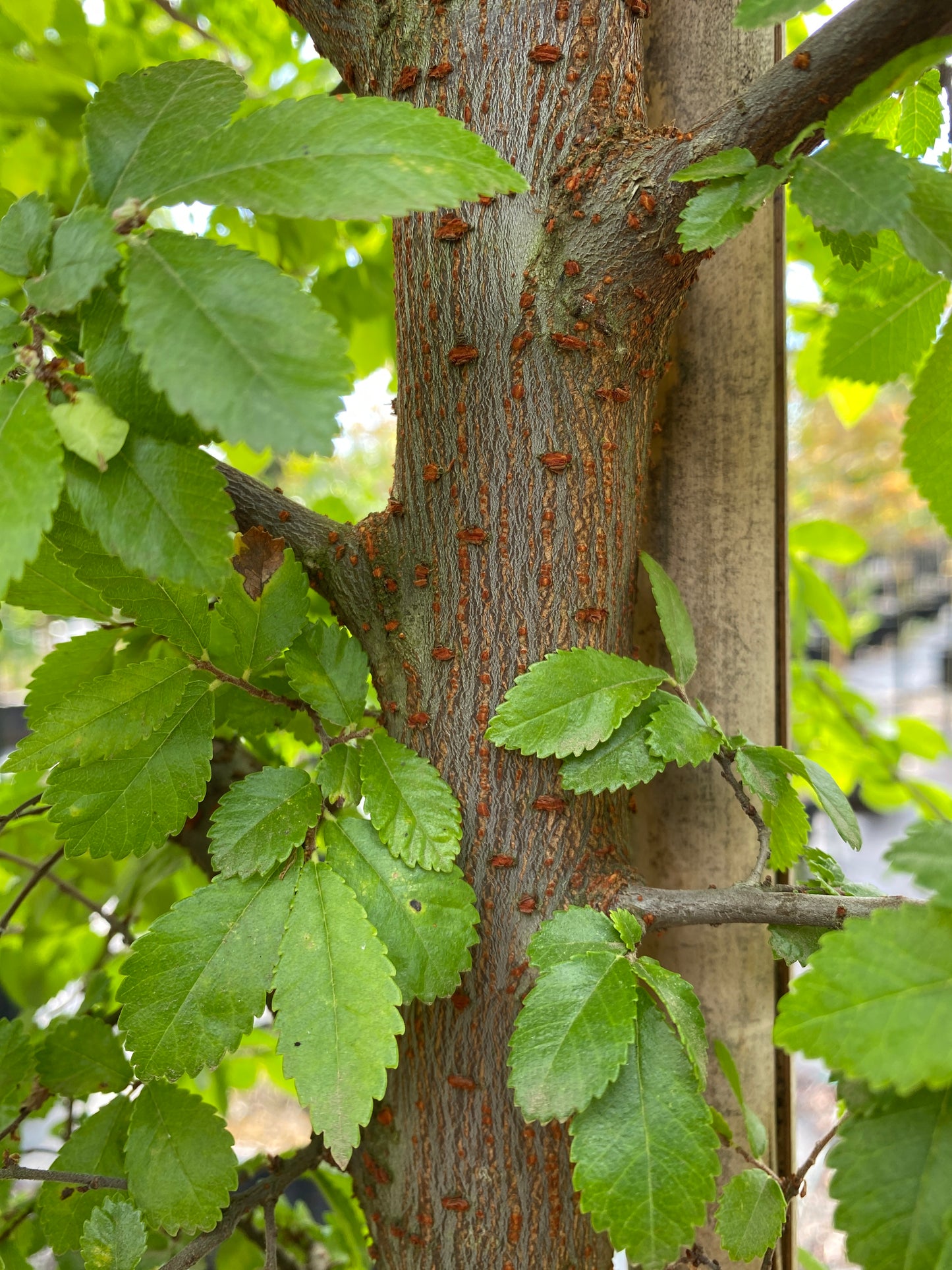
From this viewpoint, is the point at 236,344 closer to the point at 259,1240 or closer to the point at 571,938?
the point at 571,938

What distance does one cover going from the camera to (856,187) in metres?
0.40

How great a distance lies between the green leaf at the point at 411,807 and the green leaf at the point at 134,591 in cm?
12

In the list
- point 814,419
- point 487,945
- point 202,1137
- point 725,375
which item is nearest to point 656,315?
point 725,375

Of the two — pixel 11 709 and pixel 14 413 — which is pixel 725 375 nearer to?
pixel 14 413

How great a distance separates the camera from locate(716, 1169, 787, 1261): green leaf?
0.50 metres

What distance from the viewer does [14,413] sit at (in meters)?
0.39

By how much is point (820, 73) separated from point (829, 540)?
777mm

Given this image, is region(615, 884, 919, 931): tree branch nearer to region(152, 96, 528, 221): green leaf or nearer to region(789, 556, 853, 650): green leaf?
region(152, 96, 528, 221): green leaf

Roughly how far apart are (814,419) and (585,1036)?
189 inches

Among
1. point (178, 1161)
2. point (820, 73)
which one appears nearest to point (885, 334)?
point (820, 73)

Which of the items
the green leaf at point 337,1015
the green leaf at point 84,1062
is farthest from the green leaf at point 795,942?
the green leaf at point 84,1062

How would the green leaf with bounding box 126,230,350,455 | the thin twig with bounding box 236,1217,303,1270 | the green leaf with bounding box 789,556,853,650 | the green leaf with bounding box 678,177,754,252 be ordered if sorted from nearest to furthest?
the green leaf with bounding box 126,230,350,455
the green leaf with bounding box 678,177,754,252
the thin twig with bounding box 236,1217,303,1270
the green leaf with bounding box 789,556,853,650

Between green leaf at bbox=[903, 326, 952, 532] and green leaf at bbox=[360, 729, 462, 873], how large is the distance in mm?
331

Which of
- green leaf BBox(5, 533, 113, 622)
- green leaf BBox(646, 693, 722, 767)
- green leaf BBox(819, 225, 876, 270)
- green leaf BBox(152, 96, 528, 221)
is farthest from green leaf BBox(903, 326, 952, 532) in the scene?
green leaf BBox(5, 533, 113, 622)
